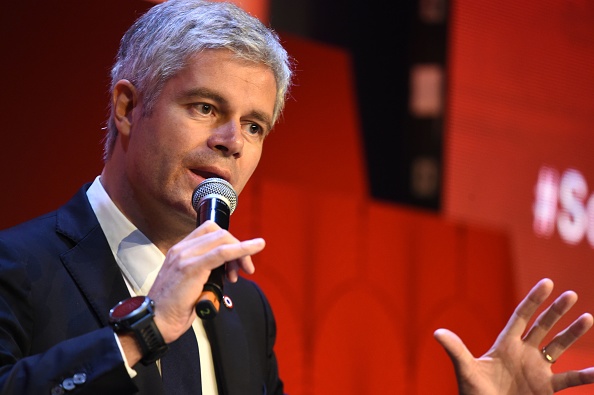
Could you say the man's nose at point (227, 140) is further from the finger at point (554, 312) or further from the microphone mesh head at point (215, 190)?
the finger at point (554, 312)

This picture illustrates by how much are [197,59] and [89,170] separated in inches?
31.0

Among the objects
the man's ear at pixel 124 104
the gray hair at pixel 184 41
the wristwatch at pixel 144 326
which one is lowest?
the wristwatch at pixel 144 326

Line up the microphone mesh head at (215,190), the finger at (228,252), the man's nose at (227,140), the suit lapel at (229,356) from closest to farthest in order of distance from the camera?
the finger at (228,252)
the microphone mesh head at (215,190)
the man's nose at (227,140)
the suit lapel at (229,356)

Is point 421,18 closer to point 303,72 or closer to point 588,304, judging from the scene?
point 303,72

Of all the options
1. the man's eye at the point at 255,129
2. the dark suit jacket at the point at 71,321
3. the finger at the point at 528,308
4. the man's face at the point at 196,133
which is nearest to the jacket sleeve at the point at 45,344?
the dark suit jacket at the point at 71,321

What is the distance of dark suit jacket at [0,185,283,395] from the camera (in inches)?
54.6

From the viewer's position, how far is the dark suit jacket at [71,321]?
1.39m

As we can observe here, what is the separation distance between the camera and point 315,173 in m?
3.00

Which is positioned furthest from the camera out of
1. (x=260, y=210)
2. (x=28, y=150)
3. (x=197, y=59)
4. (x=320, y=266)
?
(x=320, y=266)

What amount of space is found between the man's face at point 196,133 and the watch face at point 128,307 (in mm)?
353

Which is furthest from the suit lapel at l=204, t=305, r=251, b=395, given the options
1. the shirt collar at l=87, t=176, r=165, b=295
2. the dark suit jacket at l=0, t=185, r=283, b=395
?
the shirt collar at l=87, t=176, r=165, b=295

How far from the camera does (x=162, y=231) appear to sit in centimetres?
182

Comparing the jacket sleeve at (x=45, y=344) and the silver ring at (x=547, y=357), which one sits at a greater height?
the jacket sleeve at (x=45, y=344)

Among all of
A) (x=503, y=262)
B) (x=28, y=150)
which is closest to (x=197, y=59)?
(x=28, y=150)
